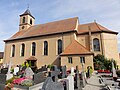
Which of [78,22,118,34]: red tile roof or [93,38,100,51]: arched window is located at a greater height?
[78,22,118,34]: red tile roof

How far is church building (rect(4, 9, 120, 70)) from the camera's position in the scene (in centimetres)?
2216

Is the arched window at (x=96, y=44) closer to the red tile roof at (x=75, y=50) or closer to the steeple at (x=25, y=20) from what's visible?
the red tile roof at (x=75, y=50)

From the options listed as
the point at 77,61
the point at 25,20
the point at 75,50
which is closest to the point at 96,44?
the point at 75,50

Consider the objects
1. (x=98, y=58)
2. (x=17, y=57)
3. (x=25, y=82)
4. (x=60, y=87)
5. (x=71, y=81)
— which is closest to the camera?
(x=60, y=87)

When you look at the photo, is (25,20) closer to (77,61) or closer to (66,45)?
(66,45)

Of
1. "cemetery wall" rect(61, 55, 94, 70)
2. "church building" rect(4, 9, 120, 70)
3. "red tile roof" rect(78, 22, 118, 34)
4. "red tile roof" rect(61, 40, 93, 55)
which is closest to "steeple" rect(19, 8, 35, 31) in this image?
"church building" rect(4, 9, 120, 70)

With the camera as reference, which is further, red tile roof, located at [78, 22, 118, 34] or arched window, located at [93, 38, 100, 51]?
red tile roof, located at [78, 22, 118, 34]

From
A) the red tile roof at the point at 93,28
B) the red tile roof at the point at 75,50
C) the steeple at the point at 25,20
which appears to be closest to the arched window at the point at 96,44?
the red tile roof at the point at 93,28

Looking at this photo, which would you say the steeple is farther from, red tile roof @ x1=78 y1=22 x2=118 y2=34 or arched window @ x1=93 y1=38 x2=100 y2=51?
arched window @ x1=93 y1=38 x2=100 y2=51

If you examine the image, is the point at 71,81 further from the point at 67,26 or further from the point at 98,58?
the point at 67,26

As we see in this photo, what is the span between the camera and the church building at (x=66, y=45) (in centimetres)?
2216

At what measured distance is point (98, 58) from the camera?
75.1ft

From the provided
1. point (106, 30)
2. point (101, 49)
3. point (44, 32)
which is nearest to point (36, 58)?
point (44, 32)

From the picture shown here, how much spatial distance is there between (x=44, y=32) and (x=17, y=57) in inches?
370
